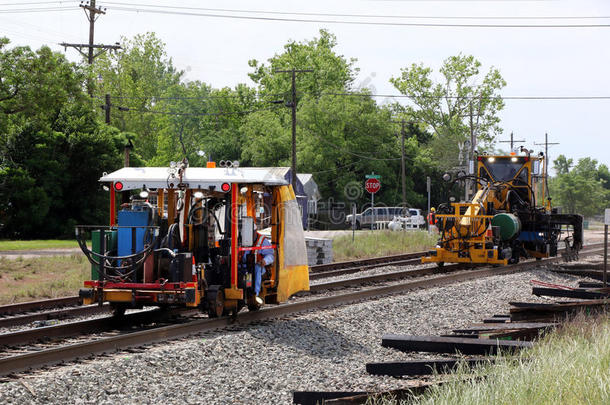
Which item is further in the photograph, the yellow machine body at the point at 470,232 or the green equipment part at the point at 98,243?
the yellow machine body at the point at 470,232

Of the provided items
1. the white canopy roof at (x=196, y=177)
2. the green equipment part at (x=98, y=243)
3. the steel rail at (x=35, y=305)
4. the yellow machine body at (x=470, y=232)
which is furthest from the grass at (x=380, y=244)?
the green equipment part at (x=98, y=243)

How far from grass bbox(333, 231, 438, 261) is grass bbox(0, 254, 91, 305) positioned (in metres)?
9.40

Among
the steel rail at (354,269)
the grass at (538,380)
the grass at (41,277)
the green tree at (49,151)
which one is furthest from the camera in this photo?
the green tree at (49,151)

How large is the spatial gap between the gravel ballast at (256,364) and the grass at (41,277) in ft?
22.2

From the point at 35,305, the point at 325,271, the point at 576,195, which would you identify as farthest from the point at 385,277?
the point at 576,195

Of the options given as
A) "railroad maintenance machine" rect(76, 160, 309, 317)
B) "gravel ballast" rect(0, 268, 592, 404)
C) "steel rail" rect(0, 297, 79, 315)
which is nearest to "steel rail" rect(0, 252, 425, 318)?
"steel rail" rect(0, 297, 79, 315)

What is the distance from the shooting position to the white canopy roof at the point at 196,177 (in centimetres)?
1140

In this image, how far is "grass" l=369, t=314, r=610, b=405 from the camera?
5875 mm

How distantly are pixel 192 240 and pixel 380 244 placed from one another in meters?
19.9

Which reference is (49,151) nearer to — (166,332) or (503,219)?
(503,219)

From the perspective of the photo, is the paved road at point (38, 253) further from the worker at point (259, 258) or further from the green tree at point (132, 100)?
the green tree at point (132, 100)

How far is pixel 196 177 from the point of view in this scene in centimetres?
1150

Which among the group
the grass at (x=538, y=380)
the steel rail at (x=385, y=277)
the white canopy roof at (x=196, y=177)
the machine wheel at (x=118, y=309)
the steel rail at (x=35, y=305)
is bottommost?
the steel rail at (x=35, y=305)

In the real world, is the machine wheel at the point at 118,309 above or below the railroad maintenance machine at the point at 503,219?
below
